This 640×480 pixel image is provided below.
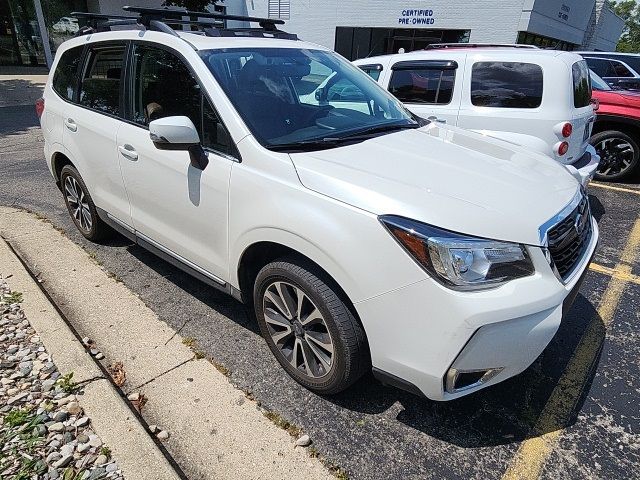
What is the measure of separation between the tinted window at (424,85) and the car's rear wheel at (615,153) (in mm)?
2742

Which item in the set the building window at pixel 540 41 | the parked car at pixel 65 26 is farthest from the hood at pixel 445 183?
the parked car at pixel 65 26

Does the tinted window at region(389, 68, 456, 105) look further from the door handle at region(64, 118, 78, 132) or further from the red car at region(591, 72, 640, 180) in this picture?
the door handle at region(64, 118, 78, 132)

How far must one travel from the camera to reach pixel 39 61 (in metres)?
18.4

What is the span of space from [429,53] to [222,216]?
4.02 metres

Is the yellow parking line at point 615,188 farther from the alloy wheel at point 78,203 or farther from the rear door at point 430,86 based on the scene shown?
the alloy wheel at point 78,203

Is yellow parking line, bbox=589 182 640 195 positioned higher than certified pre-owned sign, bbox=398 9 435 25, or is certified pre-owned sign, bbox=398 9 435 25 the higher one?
certified pre-owned sign, bbox=398 9 435 25

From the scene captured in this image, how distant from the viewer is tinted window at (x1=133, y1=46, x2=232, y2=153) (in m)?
2.49

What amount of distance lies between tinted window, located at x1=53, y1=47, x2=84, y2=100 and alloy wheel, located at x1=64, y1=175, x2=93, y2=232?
0.75 meters

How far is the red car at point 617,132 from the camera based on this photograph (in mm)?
5977

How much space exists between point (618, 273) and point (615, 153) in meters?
3.36

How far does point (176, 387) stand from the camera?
242 centimetres

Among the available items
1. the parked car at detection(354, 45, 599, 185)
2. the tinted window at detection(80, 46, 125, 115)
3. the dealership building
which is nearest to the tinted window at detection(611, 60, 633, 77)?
the parked car at detection(354, 45, 599, 185)

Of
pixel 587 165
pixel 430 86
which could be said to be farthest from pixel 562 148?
pixel 430 86

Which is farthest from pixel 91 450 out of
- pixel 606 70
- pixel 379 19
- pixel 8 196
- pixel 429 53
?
pixel 379 19
